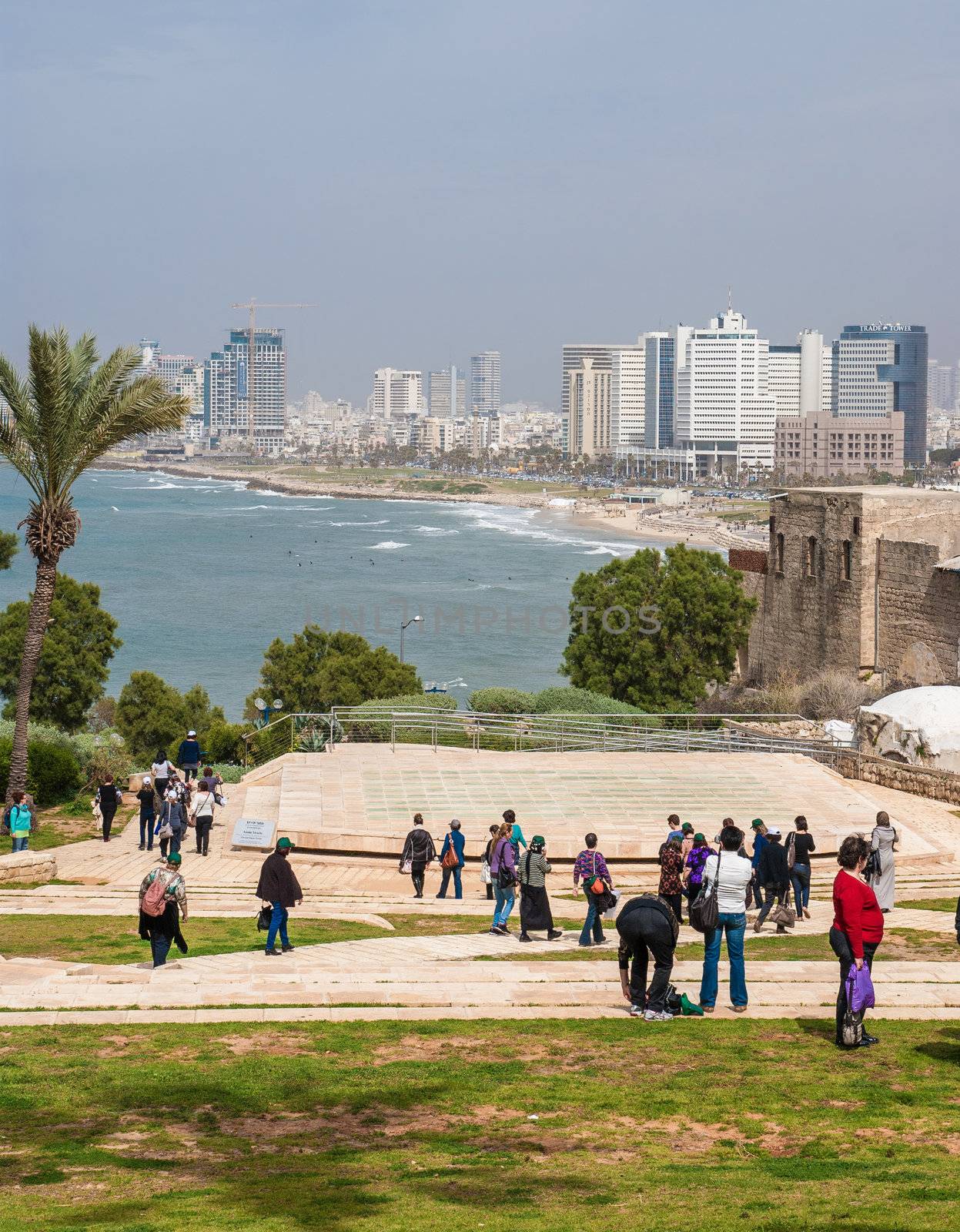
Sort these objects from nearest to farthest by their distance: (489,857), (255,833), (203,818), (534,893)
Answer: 1. (534,893)
2. (489,857)
3. (203,818)
4. (255,833)

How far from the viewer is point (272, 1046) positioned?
27.9 feet

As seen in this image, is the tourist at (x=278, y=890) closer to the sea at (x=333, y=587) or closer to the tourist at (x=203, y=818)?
the tourist at (x=203, y=818)

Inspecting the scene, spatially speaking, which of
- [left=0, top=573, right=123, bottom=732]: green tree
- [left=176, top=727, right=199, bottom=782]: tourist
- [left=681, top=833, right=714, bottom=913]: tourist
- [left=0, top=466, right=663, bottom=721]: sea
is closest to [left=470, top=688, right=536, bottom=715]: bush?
[left=176, top=727, right=199, bottom=782]: tourist

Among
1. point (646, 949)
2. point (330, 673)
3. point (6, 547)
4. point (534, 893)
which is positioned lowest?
point (330, 673)

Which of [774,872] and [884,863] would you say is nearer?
[884,863]

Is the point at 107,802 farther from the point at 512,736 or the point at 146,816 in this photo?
the point at 512,736

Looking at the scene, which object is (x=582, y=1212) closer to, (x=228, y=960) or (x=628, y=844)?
(x=228, y=960)

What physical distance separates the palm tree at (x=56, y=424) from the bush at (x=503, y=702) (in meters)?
11.2

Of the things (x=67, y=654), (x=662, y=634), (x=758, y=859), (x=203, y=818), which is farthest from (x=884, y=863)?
(x=67, y=654)

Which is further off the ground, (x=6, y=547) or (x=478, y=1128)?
(x=6, y=547)

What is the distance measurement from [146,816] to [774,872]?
27.3 ft

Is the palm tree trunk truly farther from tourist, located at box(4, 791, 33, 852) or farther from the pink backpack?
the pink backpack

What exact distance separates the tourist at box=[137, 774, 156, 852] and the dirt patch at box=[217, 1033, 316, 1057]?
897 centimetres

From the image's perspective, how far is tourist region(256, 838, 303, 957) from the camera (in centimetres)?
1088
